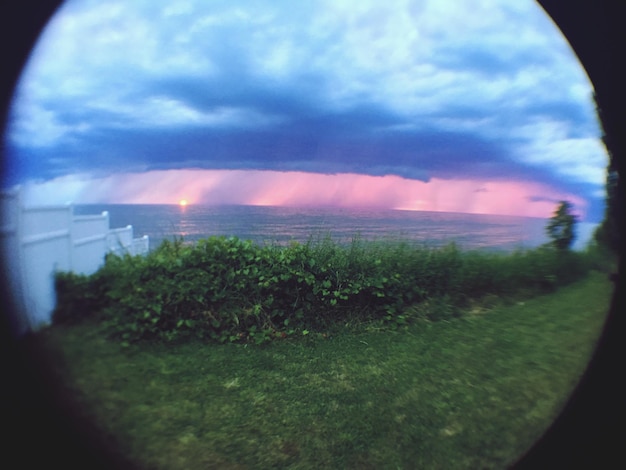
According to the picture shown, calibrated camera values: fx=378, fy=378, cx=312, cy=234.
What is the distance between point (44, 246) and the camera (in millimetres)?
1561

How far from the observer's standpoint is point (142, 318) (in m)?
1.68

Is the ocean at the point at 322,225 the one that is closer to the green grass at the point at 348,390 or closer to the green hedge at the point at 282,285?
the green hedge at the point at 282,285

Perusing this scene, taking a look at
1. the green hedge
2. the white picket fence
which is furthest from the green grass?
the white picket fence

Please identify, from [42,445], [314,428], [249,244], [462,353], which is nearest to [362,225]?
[249,244]

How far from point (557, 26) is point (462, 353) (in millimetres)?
1893

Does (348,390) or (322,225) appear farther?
(348,390)

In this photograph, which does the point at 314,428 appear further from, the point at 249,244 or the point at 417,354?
the point at 249,244

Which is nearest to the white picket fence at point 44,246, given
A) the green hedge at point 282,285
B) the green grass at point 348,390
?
the green hedge at point 282,285

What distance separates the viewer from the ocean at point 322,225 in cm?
175

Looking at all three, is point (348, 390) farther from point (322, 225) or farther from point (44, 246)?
point (44, 246)

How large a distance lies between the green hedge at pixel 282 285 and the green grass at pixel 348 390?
0.10m

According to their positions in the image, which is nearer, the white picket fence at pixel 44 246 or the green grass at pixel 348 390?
the white picket fence at pixel 44 246

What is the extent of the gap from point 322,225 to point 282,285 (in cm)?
67

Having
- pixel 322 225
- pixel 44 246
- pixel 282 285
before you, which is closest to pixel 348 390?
pixel 282 285
